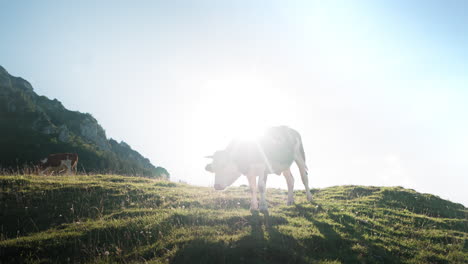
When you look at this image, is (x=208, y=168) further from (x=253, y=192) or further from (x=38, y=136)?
(x=38, y=136)

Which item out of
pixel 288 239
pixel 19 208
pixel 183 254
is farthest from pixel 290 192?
pixel 19 208

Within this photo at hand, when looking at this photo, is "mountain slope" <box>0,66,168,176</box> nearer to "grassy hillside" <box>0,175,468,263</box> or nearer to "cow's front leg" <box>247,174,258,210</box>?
"grassy hillside" <box>0,175,468,263</box>

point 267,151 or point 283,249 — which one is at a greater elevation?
point 267,151

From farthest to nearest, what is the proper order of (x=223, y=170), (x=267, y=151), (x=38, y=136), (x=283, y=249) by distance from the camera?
(x=38, y=136), (x=223, y=170), (x=267, y=151), (x=283, y=249)

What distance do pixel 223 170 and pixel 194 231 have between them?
438 cm

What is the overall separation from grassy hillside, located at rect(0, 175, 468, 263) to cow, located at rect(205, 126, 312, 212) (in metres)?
1.30

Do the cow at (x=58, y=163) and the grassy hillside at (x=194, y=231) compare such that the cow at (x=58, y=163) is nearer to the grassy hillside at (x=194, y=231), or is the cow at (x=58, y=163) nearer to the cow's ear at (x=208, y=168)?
the grassy hillside at (x=194, y=231)

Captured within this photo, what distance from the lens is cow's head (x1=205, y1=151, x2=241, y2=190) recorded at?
37.6 feet

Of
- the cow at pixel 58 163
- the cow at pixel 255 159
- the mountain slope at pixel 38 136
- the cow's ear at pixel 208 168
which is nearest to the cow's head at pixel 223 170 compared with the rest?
the cow at pixel 255 159

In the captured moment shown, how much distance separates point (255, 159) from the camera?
35.0 ft

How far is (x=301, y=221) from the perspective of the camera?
29.7ft

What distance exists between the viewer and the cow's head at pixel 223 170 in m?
11.5

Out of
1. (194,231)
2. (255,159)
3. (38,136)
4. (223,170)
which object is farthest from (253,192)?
(38,136)

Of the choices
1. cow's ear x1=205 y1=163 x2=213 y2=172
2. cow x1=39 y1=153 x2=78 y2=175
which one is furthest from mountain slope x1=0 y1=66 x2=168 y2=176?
cow's ear x1=205 y1=163 x2=213 y2=172
